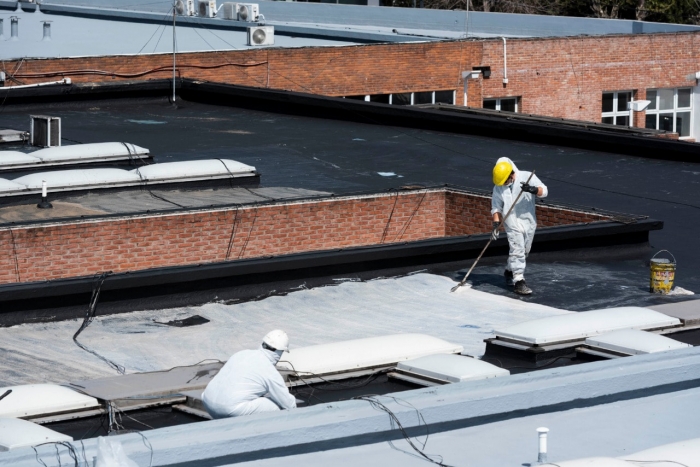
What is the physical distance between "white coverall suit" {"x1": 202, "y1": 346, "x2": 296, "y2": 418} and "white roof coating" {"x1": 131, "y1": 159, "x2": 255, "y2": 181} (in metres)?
12.8

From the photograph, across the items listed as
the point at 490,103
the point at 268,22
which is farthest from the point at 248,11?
the point at 490,103

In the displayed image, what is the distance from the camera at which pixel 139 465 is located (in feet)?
23.2

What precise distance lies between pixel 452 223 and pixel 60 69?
56.3 feet

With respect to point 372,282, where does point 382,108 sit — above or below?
above

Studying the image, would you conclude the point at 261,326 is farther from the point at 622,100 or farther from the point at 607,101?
the point at 622,100

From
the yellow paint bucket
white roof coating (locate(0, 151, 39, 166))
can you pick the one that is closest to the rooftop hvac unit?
white roof coating (locate(0, 151, 39, 166))

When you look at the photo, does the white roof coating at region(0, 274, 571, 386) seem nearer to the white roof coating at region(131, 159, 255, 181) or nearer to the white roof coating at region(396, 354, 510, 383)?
the white roof coating at region(396, 354, 510, 383)

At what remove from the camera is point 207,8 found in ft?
157

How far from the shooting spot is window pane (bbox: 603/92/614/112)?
1800 inches

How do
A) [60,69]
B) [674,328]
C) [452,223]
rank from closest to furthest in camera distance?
[674,328], [452,223], [60,69]

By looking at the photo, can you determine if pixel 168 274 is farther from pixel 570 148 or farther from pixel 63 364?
pixel 570 148

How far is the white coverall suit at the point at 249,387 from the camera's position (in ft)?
27.3

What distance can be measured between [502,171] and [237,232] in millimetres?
6393

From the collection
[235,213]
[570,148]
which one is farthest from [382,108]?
[235,213]
